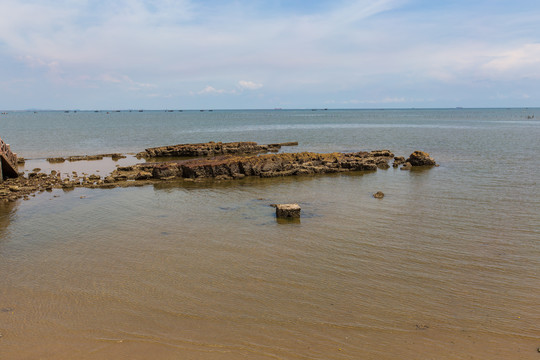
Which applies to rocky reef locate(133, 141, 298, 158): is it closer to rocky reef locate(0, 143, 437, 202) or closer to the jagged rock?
rocky reef locate(0, 143, 437, 202)

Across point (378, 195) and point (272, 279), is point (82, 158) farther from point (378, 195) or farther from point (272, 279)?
point (272, 279)

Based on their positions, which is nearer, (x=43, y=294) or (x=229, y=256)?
(x=43, y=294)

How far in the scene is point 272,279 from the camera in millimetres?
9055

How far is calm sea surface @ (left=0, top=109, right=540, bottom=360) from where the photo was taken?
6.60 meters

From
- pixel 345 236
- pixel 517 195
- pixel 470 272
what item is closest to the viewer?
pixel 470 272

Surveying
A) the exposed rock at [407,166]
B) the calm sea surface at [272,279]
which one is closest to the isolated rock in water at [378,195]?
the calm sea surface at [272,279]

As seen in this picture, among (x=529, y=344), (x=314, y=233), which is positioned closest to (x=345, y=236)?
(x=314, y=233)

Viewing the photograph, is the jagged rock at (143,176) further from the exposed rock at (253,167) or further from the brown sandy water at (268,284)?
the brown sandy water at (268,284)

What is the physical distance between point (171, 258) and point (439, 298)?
6.93 metres

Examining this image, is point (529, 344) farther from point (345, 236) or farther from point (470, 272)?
point (345, 236)

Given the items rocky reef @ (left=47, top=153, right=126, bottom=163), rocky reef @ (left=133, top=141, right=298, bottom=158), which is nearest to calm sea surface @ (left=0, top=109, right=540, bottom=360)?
rocky reef @ (left=47, top=153, right=126, bottom=163)

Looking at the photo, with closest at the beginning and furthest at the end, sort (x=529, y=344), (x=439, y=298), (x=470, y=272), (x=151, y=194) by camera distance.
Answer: (x=529, y=344)
(x=439, y=298)
(x=470, y=272)
(x=151, y=194)

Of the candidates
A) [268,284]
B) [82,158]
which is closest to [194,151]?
[82,158]

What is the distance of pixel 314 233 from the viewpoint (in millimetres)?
12445
